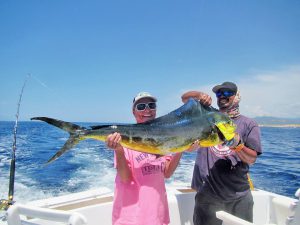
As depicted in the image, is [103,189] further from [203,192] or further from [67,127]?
[67,127]

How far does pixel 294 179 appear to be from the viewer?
9414 millimetres

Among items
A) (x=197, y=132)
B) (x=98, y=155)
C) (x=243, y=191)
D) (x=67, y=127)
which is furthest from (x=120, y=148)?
(x=98, y=155)

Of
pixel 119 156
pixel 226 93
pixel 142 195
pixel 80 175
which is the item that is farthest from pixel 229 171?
pixel 80 175

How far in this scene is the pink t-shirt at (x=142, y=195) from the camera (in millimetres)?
2197

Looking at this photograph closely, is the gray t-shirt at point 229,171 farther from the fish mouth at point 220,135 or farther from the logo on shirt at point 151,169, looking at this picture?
the logo on shirt at point 151,169

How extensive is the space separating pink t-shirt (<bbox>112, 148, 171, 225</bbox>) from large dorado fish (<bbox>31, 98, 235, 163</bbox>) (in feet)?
0.51

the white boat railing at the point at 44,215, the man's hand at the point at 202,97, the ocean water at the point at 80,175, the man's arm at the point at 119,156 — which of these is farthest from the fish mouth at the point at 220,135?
the ocean water at the point at 80,175

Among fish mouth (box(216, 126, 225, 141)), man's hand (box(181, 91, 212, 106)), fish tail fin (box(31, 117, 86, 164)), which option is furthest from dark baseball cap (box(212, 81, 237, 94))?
fish tail fin (box(31, 117, 86, 164))

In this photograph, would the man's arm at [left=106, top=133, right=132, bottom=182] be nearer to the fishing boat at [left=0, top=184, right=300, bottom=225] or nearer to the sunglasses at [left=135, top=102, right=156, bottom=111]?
the sunglasses at [left=135, top=102, right=156, bottom=111]

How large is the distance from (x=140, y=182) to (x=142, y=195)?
0.33ft

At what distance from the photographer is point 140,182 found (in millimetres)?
2273

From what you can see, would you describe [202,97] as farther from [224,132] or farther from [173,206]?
[173,206]

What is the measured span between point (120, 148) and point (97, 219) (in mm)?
1457

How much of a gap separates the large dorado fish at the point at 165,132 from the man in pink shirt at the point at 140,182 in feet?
0.31
